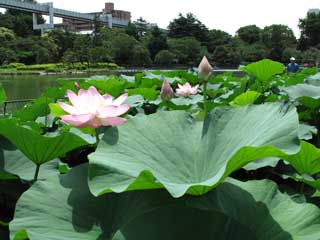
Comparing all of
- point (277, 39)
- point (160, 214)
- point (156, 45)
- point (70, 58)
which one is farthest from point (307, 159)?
point (277, 39)

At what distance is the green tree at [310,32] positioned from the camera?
43844 mm

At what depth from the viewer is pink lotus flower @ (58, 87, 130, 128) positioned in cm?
59

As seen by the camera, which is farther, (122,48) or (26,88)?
(122,48)

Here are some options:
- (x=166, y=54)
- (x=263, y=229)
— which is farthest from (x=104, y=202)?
(x=166, y=54)

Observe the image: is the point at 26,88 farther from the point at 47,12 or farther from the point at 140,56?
the point at 47,12

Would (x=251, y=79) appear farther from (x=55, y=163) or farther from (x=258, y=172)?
(x=55, y=163)

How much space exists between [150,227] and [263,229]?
0.39 feet

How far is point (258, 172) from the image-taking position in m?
0.88

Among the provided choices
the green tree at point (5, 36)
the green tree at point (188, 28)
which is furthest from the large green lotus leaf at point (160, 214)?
the green tree at point (188, 28)

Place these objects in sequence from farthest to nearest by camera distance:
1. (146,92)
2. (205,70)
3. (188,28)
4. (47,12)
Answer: (47,12), (188,28), (146,92), (205,70)

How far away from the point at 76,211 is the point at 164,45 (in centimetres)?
3775

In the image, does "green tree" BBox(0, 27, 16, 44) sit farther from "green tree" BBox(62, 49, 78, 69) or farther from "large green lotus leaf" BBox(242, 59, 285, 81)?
"large green lotus leaf" BBox(242, 59, 285, 81)

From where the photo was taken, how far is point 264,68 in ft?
5.54

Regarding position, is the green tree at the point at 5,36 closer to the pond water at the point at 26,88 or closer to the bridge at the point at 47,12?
the bridge at the point at 47,12
